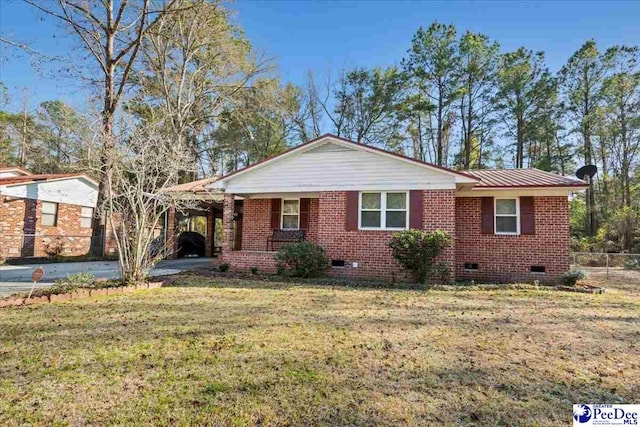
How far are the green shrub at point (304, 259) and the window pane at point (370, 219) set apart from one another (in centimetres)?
159

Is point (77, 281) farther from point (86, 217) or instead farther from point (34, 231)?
point (86, 217)

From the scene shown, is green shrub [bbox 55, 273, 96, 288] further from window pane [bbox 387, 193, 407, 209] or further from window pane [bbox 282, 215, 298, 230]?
window pane [bbox 387, 193, 407, 209]

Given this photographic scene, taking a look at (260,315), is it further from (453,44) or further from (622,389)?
(453,44)

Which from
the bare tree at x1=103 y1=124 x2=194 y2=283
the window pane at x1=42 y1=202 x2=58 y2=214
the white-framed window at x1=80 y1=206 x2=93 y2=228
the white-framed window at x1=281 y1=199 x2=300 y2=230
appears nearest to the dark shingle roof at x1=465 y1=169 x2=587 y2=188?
the white-framed window at x1=281 y1=199 x2=300 y2=230

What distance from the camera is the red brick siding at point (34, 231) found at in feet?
51.2

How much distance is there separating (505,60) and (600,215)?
13395mm

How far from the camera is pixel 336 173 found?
11.5 metres

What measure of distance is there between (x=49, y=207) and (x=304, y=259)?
1475cm

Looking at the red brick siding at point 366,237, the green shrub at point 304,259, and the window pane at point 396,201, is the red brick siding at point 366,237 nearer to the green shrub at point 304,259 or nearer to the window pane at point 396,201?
the green shrub at point 304,259

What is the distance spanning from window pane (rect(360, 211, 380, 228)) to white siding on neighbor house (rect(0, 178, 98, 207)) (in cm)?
1562

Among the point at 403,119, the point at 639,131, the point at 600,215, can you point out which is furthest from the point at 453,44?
the point at 600,215

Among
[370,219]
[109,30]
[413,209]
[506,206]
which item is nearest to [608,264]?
[506,206]

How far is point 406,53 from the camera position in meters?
28.8

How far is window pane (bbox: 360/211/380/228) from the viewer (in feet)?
36.6
